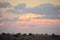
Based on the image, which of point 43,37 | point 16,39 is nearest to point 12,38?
point 16,39

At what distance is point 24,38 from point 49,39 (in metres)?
1.13

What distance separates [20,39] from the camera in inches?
695

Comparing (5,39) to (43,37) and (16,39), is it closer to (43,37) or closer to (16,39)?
(16,39)

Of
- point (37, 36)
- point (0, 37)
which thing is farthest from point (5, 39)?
A: point (37, 36)

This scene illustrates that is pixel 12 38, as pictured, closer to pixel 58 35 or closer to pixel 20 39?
pixel 20 39

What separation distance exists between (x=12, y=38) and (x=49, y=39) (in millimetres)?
1675

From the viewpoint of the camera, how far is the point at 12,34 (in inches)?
704

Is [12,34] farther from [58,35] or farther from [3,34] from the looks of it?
[58,35]

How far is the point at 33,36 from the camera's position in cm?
1789

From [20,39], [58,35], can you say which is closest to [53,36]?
[58,35]

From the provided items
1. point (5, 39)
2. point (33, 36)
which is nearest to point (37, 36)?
point (33, 36)

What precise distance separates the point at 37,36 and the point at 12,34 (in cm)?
115

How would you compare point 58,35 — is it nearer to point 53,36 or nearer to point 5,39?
point 53,36

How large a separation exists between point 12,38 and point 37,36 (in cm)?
114
